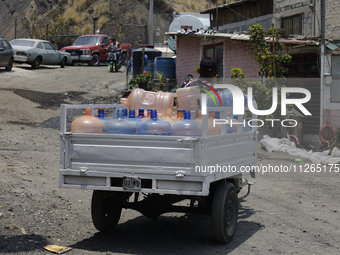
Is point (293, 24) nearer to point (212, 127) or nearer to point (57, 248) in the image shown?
point (212, 127)

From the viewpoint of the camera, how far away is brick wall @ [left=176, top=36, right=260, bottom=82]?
17.4m

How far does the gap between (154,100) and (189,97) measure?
0.54m

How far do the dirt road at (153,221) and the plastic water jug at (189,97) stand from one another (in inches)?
65.7

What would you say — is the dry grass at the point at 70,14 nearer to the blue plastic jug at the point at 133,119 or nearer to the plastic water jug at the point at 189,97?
the plastic water jug at the point at 189,97

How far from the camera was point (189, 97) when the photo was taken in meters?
6.11

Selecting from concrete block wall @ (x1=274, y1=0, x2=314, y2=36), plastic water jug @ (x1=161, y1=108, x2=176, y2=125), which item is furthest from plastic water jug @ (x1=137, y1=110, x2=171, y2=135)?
concrete block wall @ (x1=274, y1=0, x2=314, y2=36)

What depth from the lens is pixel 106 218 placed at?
5.98m

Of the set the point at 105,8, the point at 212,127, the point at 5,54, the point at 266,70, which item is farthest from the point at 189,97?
the point at 105,8

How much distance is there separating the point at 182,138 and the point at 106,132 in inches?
41.0

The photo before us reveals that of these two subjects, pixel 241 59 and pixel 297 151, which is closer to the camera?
pixel 297 151

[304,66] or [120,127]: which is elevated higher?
[304,66]

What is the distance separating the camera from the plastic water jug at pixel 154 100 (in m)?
6.32

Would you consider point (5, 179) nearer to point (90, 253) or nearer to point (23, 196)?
point (23, 196)

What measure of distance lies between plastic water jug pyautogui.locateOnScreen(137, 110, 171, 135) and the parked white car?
21067 mm
